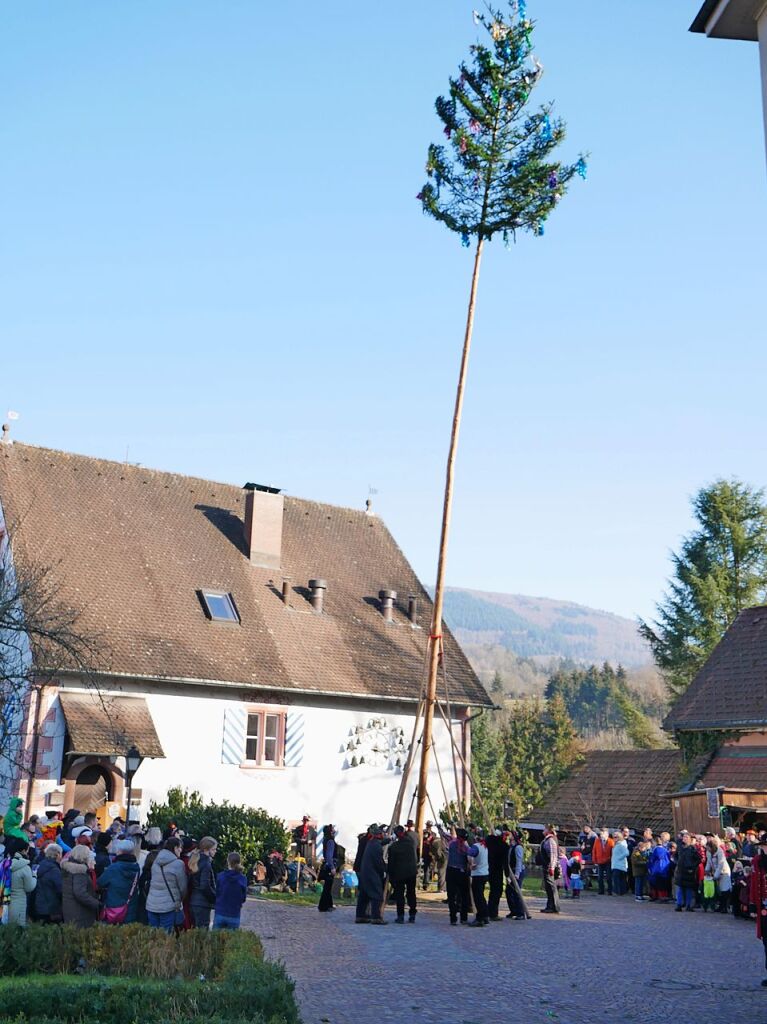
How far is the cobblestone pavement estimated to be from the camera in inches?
457

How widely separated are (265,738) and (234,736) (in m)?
1.09

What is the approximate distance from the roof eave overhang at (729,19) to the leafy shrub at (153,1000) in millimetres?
10719

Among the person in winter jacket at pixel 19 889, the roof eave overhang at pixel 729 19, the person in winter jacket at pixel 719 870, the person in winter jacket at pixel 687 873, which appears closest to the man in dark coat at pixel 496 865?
the person in winter jacket at pixel 687 873

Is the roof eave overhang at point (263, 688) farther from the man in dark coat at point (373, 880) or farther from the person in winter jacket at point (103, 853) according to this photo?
the person in winter jacket at point (103, 853)

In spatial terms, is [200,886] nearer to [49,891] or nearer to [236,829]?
[49,891]

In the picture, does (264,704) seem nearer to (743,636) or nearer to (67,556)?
(67,556)

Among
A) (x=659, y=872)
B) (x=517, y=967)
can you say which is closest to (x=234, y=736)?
(x=659, y=872)

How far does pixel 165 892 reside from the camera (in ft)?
45.1

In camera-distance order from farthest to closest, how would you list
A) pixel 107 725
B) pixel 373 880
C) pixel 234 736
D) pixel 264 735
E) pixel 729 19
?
pixel 264 735, pixel 234 736, pixel 107 725, pixel 373 880, pixel 729 19

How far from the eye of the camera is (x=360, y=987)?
12.7m

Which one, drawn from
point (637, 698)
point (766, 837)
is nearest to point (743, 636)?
point (766, 837)

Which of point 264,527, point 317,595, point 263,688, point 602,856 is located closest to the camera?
point 602,856

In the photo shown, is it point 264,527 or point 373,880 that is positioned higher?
point 264,527

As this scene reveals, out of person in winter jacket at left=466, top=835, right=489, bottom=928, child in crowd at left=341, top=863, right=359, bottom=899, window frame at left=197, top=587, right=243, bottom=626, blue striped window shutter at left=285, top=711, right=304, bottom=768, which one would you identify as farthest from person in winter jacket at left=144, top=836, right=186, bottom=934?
window frame at left=197, top=587, right=243, bottom=626
